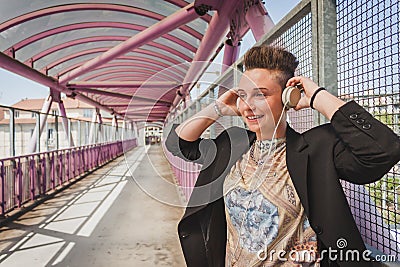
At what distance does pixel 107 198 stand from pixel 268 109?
718 centimetres

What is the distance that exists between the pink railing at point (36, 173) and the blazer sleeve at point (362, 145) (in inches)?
95.4

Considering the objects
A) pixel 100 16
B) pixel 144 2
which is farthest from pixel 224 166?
pixel 100 16

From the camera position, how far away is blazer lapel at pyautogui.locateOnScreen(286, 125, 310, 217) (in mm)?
1076

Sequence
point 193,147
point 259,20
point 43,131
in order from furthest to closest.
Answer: point 43,131 < point 259,20 < point 193,147

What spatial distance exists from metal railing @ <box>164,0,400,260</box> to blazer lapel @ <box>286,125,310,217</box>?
0.26m

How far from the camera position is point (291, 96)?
1082mm

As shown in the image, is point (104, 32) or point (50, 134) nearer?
point (104, 32)

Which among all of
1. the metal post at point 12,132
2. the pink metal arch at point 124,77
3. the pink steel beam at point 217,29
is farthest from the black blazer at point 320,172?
the pink metal arch at point 124,77

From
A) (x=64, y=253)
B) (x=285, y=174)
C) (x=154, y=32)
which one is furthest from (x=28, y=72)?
(x=285, y=174)

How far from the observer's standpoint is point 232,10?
5027mm

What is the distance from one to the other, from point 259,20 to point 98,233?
3.54 meters

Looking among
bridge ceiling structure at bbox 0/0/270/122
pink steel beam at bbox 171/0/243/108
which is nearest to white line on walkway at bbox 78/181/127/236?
bridge ceiling structure at bbox 0/0/270/122

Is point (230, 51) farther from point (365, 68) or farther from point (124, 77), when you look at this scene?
point (124, 77)

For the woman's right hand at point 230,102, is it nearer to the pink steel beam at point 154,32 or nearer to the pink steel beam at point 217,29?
the pink steel beam at point 217,29
